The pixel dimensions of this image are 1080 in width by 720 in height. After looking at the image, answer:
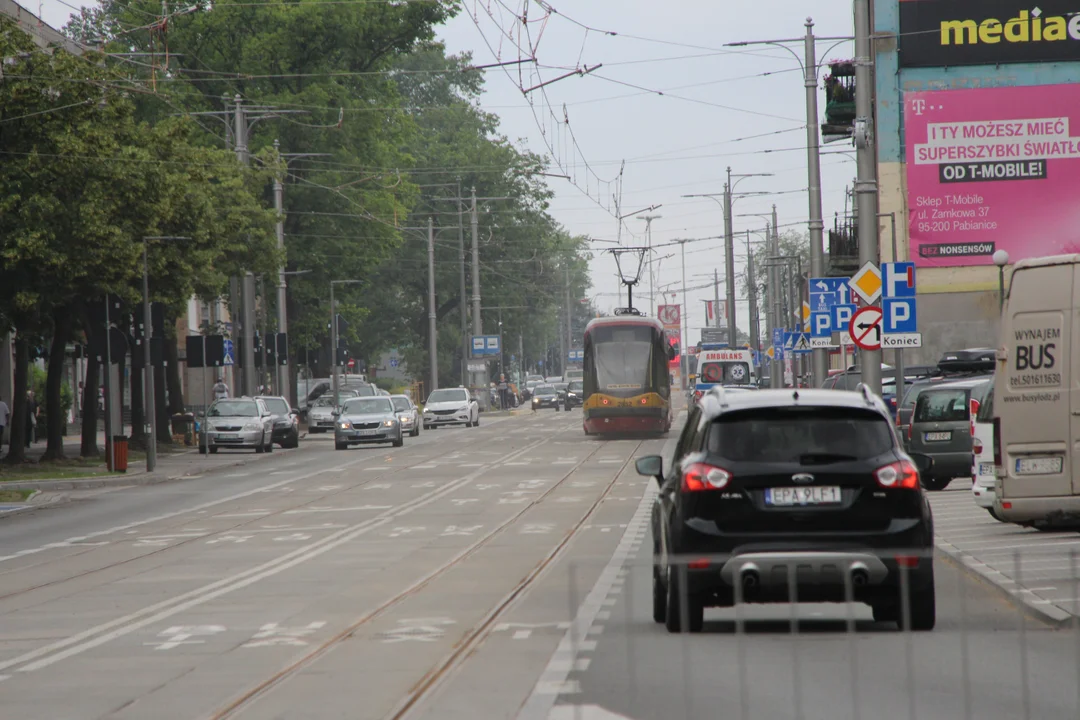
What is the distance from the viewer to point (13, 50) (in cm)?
3703

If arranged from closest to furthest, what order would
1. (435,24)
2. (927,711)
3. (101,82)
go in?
(927,711), (101,82), (435,24)

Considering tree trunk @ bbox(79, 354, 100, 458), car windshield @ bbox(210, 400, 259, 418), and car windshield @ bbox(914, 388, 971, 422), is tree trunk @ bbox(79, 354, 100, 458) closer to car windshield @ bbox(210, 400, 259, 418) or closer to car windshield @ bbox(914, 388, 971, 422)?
car windshield @ bbox(210, 400, 259, 418)

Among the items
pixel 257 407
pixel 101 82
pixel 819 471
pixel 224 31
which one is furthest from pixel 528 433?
pixel 819 471

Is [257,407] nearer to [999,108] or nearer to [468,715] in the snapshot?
[999,108]

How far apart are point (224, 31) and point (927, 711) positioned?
Result: 55876 millimetres

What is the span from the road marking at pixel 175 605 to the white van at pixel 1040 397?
694 centimetres

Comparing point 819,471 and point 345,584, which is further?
point 345,584

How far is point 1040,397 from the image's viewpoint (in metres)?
16.4

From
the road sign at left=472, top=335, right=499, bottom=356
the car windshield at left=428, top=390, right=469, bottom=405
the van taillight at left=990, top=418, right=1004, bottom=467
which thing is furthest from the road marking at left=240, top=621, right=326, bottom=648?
the road sign at left=472, top=335, right=499, bottom=356

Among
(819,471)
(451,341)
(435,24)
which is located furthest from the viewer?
(451,341)

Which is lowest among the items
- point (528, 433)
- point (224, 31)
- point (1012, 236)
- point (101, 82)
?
point (528, 433)

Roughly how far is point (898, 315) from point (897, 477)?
48.8 ft

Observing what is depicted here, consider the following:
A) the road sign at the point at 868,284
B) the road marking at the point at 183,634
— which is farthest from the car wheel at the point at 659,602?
the road sign at the point at 868,284

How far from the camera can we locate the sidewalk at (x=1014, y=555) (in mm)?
11680
